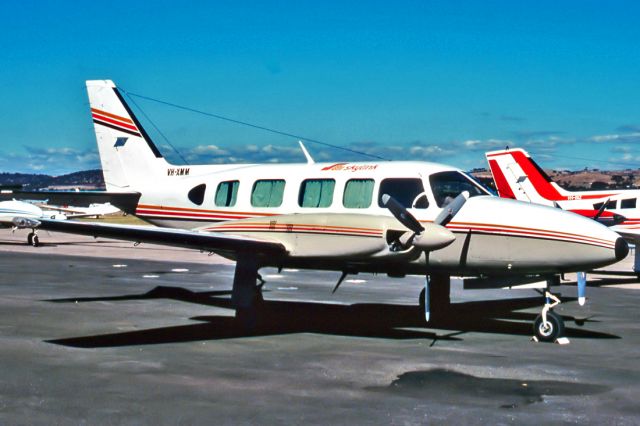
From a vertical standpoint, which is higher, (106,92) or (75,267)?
(106,92)

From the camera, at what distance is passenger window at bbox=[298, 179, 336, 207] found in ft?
50.2

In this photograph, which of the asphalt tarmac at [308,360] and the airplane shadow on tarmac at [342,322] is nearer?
the asphalt tarmac at [308,360]

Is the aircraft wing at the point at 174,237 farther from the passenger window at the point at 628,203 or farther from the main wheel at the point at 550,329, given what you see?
the passenger window at the point at 628,203

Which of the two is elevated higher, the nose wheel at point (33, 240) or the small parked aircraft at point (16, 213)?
the small parked aircraft at point (16, 213)

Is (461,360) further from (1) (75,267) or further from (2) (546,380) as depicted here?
(1) (75,267)

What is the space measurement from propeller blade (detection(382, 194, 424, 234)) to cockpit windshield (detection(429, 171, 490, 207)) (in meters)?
1.26

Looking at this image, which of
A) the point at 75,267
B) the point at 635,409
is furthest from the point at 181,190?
the point at 75,267

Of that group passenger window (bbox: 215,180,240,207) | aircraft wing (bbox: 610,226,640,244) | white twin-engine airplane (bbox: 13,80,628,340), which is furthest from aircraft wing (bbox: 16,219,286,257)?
aircraft wing (bbox: 610,226,640,244)

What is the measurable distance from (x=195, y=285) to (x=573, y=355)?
44.8 feet

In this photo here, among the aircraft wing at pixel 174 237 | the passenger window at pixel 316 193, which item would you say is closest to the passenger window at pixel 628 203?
the passenger window at pixel 316 193

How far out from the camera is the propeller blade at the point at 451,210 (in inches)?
527

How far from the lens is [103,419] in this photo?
26.5 ft

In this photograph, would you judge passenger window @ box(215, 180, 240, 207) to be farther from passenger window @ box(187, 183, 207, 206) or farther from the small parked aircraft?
the small parked aircraft

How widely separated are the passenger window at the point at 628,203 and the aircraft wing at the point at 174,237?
19.4 m
